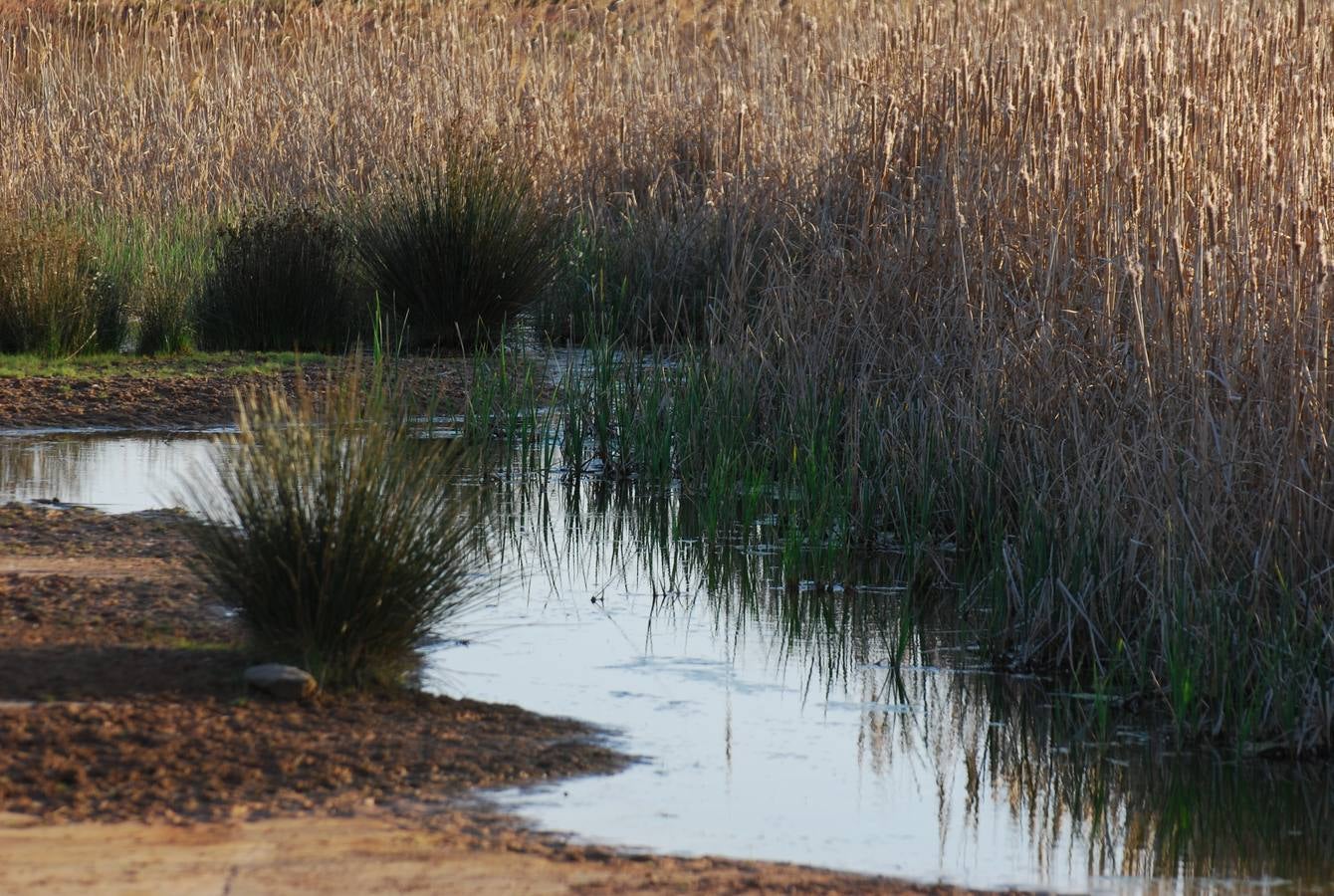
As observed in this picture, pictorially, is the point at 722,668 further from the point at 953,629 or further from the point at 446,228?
the point at 446,228

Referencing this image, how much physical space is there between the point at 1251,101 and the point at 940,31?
344 centimetres

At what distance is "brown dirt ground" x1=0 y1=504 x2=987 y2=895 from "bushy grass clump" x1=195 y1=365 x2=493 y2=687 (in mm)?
157

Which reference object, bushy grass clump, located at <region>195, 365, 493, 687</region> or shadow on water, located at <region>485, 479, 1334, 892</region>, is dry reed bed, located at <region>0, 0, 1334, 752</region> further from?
bushy grass clump, located at <region>195, 365, 493, 687</region>

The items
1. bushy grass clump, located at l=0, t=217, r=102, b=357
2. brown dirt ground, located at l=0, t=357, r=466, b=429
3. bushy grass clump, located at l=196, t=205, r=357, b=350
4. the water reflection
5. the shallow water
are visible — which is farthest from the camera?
bushy grass clump, located at l=196, t=205, r=357, b=350

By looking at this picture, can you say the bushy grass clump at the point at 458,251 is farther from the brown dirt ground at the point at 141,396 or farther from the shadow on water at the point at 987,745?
the shadow on water at the point at 987,745

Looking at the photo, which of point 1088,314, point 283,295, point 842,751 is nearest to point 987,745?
point 842,751

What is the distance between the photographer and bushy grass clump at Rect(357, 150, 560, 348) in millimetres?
10367

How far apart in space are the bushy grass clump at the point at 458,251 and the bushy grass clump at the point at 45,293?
164cm

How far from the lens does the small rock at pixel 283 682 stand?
410cm

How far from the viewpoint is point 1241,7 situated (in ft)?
33.0

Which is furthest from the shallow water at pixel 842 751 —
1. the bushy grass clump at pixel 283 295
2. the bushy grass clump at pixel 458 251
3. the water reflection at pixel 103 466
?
the bushy grass clump at pixel 283 295

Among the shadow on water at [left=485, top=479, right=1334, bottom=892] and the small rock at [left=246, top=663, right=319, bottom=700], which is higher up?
the small rock at [left=246, top=663, right=319, bottom=700]

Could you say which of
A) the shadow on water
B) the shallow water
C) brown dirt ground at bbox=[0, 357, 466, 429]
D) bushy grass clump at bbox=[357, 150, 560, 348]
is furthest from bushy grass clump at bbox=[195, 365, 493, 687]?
bushy grass clump at bbox=[357, 150, 560, 348]

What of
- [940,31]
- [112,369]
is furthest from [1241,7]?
[112,369]
